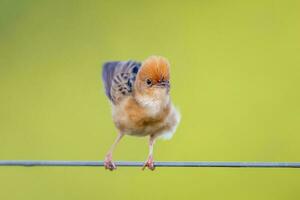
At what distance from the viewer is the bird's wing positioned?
18.9 feet

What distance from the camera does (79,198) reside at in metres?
6.88

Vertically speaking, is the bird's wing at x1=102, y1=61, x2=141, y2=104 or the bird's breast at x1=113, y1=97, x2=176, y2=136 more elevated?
the bird's wing at x1=102, y1=61, x2=141, y2=104

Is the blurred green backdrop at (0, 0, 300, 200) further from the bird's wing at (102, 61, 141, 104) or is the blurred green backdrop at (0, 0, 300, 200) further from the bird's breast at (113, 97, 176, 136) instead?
the bird's breast at (113, 97, 176, 136)

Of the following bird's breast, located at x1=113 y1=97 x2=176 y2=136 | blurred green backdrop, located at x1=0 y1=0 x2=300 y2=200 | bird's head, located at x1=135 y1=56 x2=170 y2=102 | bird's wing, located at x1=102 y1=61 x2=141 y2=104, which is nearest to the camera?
bird's head, located at x1=135 y1=56 x2=170 y2=102

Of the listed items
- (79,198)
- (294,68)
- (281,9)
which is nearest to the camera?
(79,198)

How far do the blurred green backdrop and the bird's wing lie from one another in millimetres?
871

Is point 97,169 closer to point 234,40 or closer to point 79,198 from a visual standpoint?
point 79,198

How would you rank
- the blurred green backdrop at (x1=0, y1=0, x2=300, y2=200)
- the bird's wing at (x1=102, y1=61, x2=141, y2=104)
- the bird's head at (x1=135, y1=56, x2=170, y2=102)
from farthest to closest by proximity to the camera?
the blurred green backdrop at (x1=0, y1=0, x2=300, y2=200), the bird's wing at (x1=102, y1=61, x2=141, y2=104), the bird's head at (x1=135, y1=56, x2=170, y2=102)

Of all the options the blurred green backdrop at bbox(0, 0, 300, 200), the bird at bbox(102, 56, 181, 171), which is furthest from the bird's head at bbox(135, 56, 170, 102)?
the blurred green backdrop at bbox(0, 0, 300, 200)

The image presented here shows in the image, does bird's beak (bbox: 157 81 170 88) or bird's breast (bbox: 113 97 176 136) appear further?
bird's breast (bbox: 113 97 176 136)

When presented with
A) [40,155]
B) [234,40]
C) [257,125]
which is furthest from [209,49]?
[40,155]

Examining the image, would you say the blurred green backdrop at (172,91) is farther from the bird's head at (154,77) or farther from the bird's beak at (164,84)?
the bird's beak at (164,84)

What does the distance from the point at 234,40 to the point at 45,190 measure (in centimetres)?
207

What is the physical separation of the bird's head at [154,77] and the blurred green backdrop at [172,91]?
140 cm
